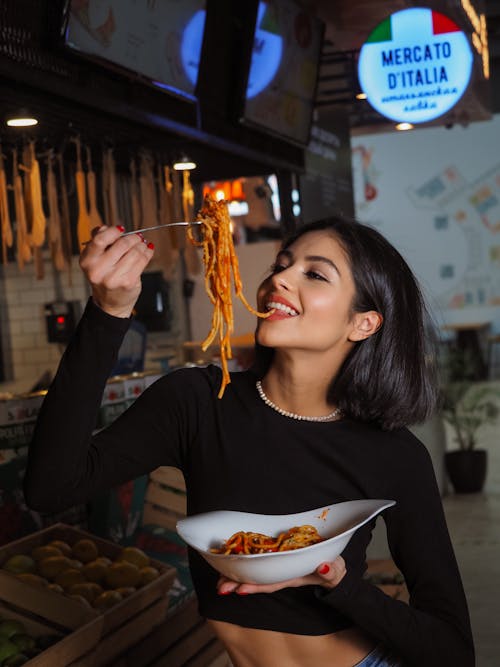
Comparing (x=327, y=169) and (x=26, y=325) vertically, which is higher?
(x=327, y=169)

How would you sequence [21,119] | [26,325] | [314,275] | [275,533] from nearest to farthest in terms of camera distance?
[275,533] < [314,275] < [21,119] < [26,325]

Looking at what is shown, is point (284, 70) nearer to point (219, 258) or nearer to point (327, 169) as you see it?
point (327, 169)

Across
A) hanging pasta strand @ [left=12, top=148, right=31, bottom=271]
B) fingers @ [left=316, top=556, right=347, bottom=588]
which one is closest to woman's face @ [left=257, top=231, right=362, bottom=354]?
fingers @ [left=316, top=556, right=347, bottom=588]

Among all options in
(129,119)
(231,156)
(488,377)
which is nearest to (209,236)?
(129,119)

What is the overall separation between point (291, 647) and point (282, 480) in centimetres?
33

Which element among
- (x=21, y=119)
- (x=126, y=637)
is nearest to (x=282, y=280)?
(x=126, y=637)

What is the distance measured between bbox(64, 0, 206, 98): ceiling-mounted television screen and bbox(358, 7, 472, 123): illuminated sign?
197 cm

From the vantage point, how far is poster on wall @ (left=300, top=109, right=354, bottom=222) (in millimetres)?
6816

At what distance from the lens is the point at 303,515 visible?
1.80 metres

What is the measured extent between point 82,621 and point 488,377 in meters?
12.8

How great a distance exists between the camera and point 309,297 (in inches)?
Answer: 73.7

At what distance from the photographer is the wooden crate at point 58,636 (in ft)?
8.13

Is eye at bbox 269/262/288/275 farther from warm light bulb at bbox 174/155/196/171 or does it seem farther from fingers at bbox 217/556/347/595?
warm light bulb at bbox 174/155/196/171

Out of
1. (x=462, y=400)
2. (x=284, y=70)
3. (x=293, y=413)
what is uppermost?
(x=284, y=70)
